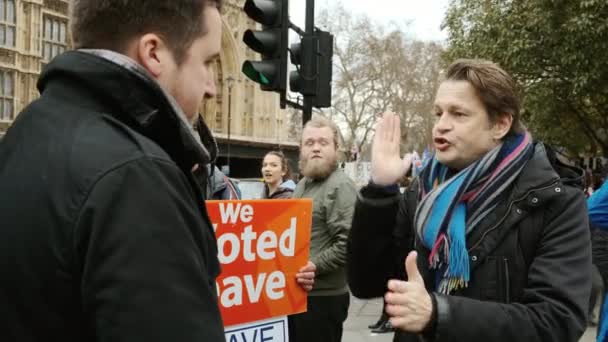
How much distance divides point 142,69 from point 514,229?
1436mm

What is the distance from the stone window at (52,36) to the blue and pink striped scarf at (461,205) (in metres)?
31.4

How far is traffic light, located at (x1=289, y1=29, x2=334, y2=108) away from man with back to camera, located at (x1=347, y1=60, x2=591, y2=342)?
330 cm

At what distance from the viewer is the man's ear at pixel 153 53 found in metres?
1.34

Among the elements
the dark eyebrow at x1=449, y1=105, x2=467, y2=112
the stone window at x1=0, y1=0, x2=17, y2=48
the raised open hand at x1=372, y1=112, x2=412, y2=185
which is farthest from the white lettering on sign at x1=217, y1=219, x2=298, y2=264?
the stone window at x1=0, y1=0, x2=17, y2=48

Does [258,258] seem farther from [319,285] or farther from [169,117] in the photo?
[169,117]

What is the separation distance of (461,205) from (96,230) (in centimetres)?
156

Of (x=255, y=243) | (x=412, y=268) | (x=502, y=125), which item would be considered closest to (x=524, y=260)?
(x=412, y=268)

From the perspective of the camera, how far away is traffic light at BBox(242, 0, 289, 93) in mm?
5473

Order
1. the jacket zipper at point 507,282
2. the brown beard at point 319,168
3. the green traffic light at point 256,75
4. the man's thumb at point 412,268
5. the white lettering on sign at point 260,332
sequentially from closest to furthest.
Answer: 1. the man's thumb at point 412,268
2. the jacket zipper at point 507,282
3. the white lettering on sign at point 260,332
4. the brown beard at point 319,168
5. the green traffic light at point 256,75

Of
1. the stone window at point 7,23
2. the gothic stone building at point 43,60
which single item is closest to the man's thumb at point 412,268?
the gothic stone building at point 43,60

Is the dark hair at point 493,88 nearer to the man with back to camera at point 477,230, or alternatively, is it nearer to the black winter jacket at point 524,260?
the man with back to camera at point 477,230

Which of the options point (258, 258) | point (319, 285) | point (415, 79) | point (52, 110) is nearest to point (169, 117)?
point (52, 110)

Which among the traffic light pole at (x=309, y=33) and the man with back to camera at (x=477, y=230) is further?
the traffic light pole at (x=309, y=33)

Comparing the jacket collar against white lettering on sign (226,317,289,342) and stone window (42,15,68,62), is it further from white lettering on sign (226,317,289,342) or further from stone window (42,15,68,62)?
stone window (42,15,68,62)
